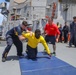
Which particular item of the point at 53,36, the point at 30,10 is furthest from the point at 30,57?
the point at 30,10

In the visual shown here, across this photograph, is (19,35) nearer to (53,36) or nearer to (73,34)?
(53,36)

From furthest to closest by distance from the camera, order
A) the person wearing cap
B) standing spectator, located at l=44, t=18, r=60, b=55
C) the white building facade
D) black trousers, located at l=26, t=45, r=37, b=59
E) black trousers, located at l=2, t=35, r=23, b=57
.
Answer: the white building facade
standing spectator, located at l=44, t=18, r=60, b=55
black trousers, located at l=26, t=45, r=37, b=59
black trousers, located at l=2, t=35, r=23, b=57
the person wearing cap

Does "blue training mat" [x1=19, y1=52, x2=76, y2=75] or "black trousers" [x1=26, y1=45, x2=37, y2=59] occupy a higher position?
"black trousers" [x1=26, y1=45, x2=37, y2=59]

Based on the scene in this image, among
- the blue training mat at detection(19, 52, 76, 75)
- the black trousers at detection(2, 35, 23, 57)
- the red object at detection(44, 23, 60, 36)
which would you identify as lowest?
the blue training mat at detection(19, 52, 76, 75)

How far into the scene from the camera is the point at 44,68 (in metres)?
7.43

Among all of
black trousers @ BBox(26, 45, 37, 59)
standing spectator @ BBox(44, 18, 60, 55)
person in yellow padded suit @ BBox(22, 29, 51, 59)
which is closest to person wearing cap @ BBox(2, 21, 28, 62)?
person in yellow padded suit @ BBox(22, 29, 51, 59)

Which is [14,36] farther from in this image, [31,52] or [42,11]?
[42,11]

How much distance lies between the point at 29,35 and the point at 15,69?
1.62 meters

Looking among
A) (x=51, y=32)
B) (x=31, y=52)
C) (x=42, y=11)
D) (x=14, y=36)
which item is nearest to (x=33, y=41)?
(x=31, y=52)

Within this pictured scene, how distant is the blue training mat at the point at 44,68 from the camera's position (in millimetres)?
6906

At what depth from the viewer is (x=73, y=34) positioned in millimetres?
13938

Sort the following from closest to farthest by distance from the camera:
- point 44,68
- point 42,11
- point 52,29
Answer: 1. point 44,68
2. point 52,29
3. point 42,11

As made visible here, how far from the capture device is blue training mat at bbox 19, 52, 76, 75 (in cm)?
691

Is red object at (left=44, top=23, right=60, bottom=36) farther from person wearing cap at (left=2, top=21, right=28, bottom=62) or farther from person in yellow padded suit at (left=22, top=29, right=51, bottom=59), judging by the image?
person wearing cap at (left=2, top=21, right=28, bottom=62)
